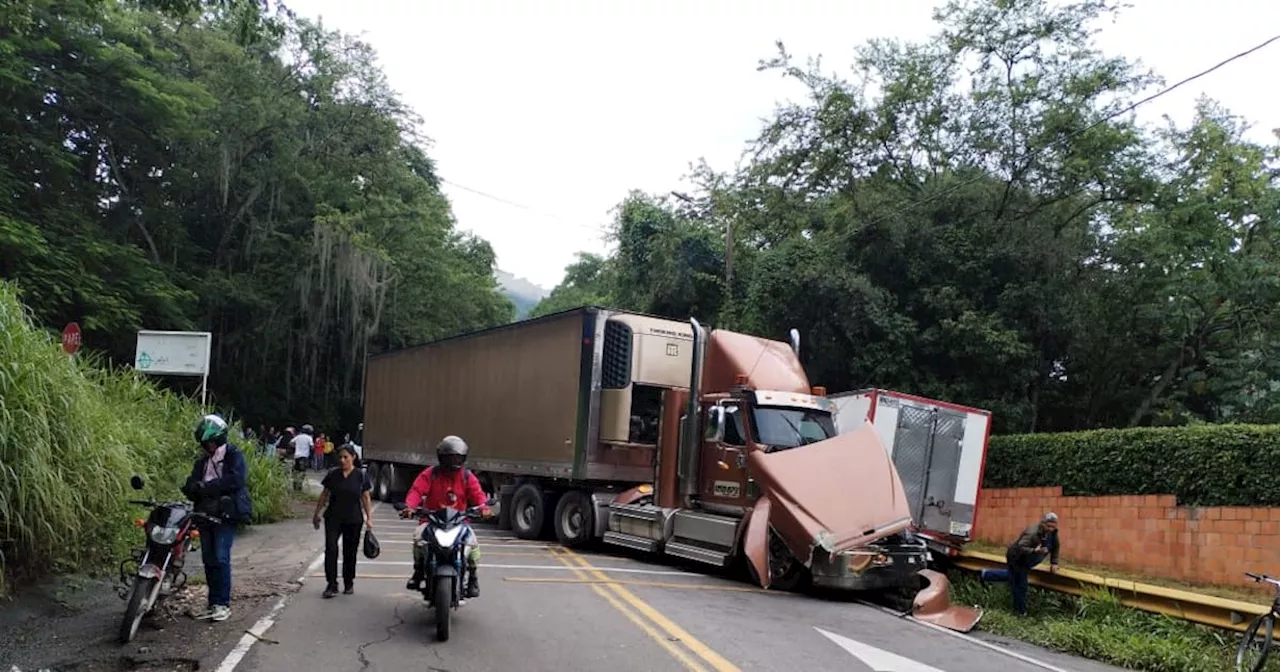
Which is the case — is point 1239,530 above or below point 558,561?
above

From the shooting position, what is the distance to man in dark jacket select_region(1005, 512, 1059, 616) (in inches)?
422

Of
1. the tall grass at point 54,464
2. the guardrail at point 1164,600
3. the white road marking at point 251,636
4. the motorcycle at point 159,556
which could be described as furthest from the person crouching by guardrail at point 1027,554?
the tall grass at point 54,464

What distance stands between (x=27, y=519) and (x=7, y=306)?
206cm

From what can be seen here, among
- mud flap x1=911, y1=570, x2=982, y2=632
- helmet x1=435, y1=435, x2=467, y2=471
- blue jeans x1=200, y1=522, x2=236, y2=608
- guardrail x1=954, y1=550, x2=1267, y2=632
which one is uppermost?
helmet x1=435, y1=435, x2=467, y2=471

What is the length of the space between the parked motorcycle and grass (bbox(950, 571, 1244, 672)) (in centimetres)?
588

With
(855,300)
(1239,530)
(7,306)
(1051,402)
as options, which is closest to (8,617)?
(7,306)

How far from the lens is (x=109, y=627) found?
6766mm

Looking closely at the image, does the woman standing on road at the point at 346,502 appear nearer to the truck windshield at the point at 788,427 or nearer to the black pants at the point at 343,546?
the black pants at the point at 343,546

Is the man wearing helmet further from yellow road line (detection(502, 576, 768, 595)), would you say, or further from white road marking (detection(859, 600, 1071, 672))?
white road marking (detection(859, 600, 1071, 672))

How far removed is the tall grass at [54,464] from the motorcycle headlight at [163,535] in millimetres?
1142

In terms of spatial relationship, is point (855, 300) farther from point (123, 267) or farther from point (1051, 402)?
point (123, 267)

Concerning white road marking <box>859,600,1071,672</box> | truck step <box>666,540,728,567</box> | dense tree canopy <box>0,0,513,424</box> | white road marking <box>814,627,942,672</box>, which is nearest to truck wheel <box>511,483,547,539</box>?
truck step <box>666,540,728,567</box>

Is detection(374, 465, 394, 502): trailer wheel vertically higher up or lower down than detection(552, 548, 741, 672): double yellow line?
lower down

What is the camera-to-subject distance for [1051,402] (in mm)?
22266
